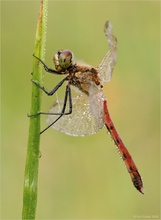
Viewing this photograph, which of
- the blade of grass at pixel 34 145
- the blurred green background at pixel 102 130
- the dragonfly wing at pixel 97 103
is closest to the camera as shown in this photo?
the blade of grass at pixel 34 145

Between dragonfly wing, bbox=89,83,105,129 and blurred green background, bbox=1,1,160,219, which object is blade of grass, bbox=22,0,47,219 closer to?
dragonfly wing, bbox=89,83,105,129

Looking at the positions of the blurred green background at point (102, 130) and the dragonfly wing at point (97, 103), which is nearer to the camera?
the dragonfly wing at point (97, 103)

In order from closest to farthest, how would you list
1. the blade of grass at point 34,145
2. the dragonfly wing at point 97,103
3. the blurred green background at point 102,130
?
1. the blade of grass at point 34,145
2. the dragonfly wing at point 97,103
3. the blurred green background at point 102,130

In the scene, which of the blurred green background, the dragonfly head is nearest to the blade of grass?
the dragonfly head

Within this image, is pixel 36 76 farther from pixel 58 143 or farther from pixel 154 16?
pixel 154 16

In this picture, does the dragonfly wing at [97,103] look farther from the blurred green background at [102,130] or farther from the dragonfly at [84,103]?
the blurred green background at [102,130]

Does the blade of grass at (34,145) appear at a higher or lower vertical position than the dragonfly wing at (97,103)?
lower

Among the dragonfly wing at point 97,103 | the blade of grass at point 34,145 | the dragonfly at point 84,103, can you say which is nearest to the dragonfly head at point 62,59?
the dragonfly at point 84,103
